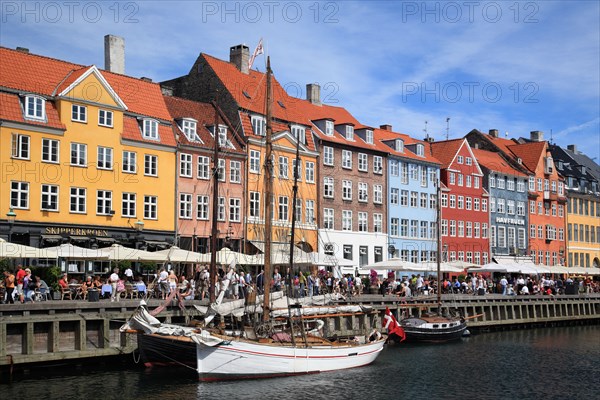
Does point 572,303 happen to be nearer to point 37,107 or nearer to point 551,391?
point 551,391

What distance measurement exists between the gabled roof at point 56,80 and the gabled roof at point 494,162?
4227cm

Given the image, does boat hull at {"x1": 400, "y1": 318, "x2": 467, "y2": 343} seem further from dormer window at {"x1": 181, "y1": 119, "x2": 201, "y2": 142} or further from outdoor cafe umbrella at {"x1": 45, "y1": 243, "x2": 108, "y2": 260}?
dormer window at {"x1": 181, "y1": 119, "x2": 201, "y2": 142}

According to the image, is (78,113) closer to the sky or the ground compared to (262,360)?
closer to the sky

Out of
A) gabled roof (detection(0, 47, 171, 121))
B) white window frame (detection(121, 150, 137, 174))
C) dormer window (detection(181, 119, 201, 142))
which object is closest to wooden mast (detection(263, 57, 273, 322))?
white window frame (detection(121, 150, 137, 174))

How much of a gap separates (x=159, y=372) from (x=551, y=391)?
1535 centimetres

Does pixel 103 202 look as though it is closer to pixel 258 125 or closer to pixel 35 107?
pixel 35 107

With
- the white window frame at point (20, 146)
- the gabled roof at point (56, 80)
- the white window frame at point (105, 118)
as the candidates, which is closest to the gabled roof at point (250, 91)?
the gabled roof at point (56, 80)

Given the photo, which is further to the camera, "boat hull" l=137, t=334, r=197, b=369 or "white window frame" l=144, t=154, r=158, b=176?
"white window frame" l=144, t=154, r=158, b=176

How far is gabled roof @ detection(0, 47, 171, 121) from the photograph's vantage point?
48.5 m

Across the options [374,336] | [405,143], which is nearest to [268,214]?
[374,336]

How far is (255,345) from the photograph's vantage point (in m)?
32.3

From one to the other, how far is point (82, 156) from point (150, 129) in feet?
18.5

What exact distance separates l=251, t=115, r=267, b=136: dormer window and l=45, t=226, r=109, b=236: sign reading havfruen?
602 inches

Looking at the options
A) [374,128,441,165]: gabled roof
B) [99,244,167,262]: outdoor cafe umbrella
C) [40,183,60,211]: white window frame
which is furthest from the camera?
[374,128,441,165]: gabled roof
